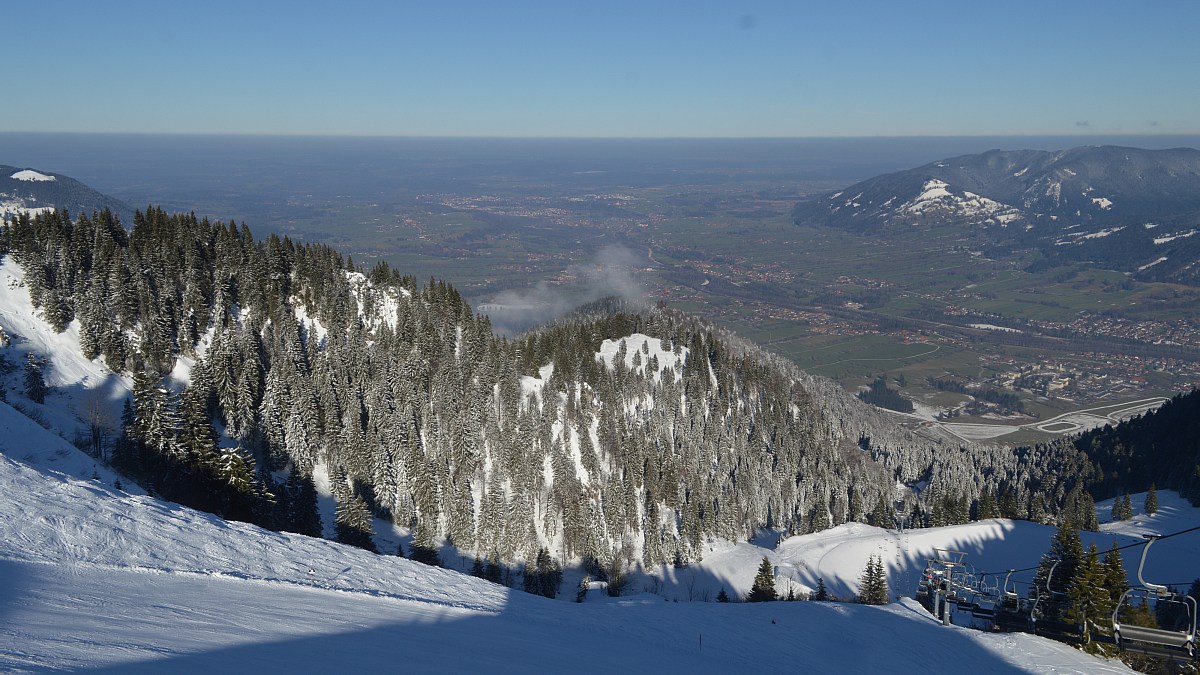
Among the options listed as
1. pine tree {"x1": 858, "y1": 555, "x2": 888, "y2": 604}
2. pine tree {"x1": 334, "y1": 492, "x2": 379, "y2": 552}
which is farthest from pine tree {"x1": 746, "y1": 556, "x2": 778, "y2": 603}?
pine tree {"x1": 334, "y1": 492, "x2": 379, "y2": 552}

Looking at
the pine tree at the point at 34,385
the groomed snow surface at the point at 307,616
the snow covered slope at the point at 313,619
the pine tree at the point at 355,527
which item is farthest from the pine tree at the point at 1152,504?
the pine tree at the point at 34,385

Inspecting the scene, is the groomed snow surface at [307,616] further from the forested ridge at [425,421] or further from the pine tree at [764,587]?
the forested ridge at [425,421]

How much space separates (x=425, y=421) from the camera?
264 ft

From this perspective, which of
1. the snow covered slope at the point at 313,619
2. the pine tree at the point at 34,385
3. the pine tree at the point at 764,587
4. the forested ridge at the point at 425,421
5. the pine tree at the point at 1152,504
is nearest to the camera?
the snow covered slope at the point at 313,619

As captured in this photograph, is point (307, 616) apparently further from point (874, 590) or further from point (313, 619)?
point (874, 590)

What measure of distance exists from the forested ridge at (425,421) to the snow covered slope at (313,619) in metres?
21.2

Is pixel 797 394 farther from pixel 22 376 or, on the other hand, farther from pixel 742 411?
pixel 22 376

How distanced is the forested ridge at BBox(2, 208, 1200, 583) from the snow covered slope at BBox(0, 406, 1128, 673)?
69.7 ft

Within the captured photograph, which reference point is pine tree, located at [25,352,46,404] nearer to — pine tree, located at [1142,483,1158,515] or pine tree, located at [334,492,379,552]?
pine tree, located at [334,492,379,552]

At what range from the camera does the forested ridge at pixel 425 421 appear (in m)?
60.3

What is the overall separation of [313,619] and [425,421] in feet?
206

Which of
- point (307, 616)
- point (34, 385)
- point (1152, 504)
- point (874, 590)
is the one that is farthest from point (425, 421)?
point (1152, 504)

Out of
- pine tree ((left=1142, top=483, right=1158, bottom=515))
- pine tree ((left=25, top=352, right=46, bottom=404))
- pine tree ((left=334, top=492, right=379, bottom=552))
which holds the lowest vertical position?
pine tree ((left=1142, top=483, right=1158, bottom=515))

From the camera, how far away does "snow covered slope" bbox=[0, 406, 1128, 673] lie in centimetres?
1531
